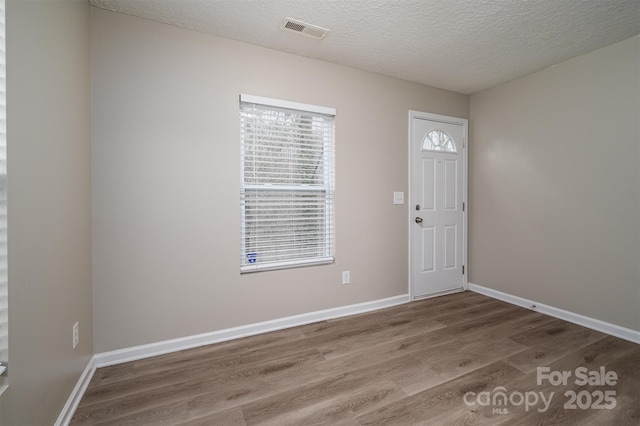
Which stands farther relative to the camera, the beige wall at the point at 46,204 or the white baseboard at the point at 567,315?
the white baseboard at the point at 567,315

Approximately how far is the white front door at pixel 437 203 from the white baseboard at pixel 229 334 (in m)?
0.59

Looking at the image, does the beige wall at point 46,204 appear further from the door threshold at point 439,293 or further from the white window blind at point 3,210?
the door threshold at point 439,293

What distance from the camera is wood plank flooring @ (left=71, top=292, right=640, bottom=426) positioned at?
5.08 ft

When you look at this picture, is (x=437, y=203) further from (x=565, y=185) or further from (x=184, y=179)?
(x=184, y=179)

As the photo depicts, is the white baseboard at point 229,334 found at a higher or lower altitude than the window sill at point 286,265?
lower

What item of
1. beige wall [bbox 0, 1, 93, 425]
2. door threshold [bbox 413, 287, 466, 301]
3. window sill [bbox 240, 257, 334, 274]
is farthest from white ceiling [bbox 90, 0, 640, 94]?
door threshold [bbox 413, 287, 466, 301]

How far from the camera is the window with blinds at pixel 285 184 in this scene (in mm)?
2486

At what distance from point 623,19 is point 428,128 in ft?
5.49

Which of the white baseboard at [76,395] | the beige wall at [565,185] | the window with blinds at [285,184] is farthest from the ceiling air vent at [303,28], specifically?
the white baseboard at [76,395]

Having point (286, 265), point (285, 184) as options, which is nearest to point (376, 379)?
point (286, 265)

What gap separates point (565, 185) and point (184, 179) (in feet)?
11.8

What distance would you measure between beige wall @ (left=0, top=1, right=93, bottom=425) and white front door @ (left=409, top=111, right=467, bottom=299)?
303cm

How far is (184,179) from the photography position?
2.25 metres

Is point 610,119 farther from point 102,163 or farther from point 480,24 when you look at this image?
point 102,163
